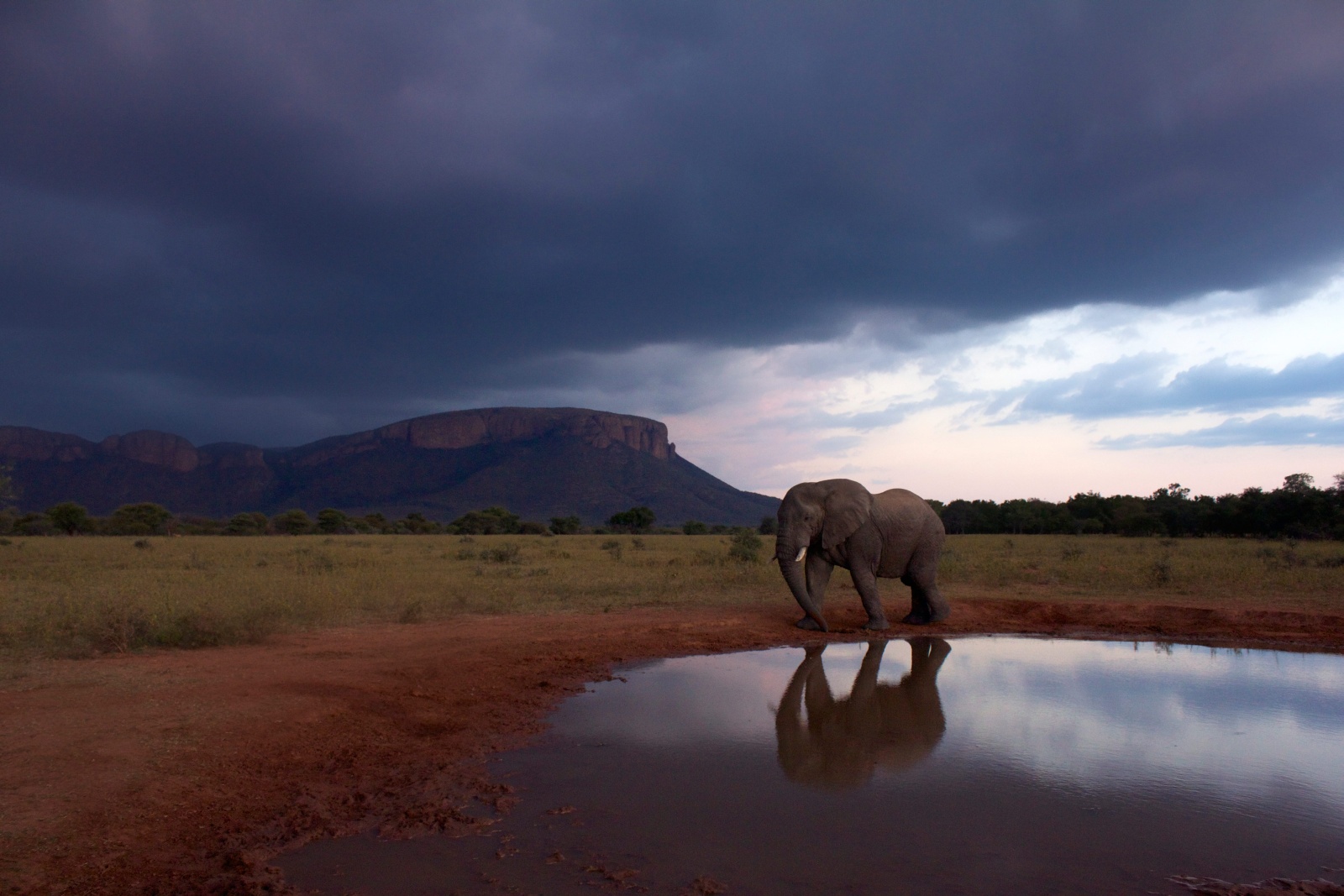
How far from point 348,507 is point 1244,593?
9533 centimetres

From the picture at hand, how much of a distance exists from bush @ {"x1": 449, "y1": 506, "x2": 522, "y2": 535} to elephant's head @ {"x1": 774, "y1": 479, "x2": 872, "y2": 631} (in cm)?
4798

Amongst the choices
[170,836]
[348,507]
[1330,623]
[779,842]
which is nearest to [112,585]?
[170,836]

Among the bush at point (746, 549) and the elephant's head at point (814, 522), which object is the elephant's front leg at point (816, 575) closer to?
the elephant's head at point (814, 522)

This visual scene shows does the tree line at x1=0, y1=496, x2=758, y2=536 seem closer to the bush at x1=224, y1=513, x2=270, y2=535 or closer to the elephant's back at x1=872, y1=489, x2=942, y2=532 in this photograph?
the bush at x1=224, y1=513, x2=270, y2=535

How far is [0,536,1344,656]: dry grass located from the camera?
10.7 meters

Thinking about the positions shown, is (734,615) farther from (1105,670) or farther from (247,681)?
(247,681)

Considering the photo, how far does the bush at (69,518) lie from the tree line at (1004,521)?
5 centimetres

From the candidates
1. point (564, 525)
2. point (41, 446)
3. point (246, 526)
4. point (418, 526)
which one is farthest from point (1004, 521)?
point (41, 446)

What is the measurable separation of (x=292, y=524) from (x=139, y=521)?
8918 mm

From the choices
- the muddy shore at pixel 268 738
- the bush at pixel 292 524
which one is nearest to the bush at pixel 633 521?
the bush at pixel 292 524

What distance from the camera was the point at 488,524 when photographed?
60.8 metres

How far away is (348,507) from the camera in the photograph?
9606cm

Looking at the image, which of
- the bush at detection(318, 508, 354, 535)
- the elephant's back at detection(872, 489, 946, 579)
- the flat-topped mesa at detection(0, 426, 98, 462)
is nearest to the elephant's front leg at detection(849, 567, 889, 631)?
the elephant's back at detection(872, 489, 946, 579)

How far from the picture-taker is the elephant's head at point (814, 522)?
12.2 metres
